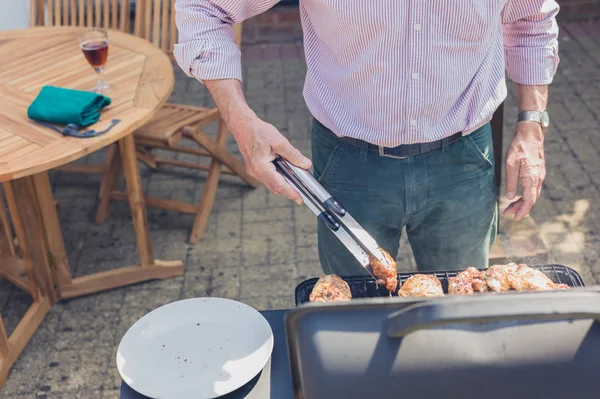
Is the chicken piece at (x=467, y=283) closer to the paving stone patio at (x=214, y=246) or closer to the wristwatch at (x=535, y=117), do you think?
the wristwatch at (x=535, y=117)

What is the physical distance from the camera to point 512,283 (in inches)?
64.5

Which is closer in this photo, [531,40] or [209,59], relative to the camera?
[209,59]

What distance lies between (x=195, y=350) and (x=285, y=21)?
17.6 feet

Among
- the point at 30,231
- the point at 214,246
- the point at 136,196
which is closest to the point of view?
the point at 30,231

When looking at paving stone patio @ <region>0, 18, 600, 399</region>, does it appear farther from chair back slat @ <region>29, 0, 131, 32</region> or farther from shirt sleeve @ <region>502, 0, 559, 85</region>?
shirt sleeve @ <region>502, 0, 559, 85</region>

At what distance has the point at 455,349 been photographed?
1.23m

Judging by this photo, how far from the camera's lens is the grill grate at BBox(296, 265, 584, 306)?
1.71m

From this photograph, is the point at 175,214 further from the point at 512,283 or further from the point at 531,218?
the point at 512,283

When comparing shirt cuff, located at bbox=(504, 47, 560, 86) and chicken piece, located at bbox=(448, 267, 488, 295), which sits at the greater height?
shirt cuff, located at bbox=(504, 47, 560, 86)

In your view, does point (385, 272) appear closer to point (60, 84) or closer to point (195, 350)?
point (195, 350)

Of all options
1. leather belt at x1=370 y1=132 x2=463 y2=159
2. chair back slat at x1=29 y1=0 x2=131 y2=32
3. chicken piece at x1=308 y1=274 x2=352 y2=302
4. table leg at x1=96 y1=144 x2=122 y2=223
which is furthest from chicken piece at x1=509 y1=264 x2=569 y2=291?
chair back slat at x1=29 y1=0 x2=131 y2=32

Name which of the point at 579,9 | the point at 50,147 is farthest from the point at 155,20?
the point at 579,9

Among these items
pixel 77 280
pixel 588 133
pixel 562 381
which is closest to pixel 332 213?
pixel 562 381

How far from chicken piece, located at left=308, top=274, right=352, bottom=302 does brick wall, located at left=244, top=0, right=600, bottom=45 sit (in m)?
5.25
